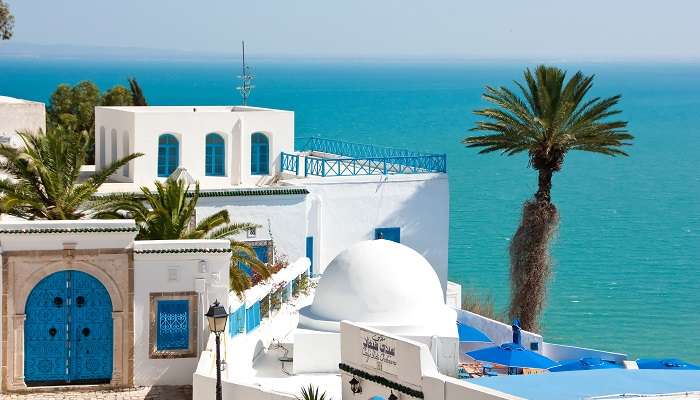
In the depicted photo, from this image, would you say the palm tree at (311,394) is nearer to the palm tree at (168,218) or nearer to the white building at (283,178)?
the palm tree at (168,218)

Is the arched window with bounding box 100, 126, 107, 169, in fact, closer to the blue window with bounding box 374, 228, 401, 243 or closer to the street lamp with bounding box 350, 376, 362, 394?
the blue window with bounding box 374, 228, 401, 243

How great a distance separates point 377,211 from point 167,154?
5.66m

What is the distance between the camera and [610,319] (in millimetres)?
60531

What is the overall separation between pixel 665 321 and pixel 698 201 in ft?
149

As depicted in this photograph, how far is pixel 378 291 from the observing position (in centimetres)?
2284

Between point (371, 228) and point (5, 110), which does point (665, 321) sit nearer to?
point (371, 228)

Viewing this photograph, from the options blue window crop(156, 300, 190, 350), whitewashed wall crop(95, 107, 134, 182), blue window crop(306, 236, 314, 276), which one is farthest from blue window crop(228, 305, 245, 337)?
whitewashed wall crop(95, 107, 134, 182)

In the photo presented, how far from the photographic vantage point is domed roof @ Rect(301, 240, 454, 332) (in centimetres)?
2275

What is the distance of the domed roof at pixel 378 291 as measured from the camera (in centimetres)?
2275

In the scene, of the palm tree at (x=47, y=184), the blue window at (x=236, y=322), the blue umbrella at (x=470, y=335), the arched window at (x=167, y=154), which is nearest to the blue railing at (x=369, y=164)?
the arched window at (x=167, y=154)

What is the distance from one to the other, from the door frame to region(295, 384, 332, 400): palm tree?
3396 millimetres

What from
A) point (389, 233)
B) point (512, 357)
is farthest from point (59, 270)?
point (389, 233)

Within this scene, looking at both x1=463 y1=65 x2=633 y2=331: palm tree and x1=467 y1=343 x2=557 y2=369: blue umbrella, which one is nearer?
x1=467 y1=343 x2=557 y2=369: blue umbrella

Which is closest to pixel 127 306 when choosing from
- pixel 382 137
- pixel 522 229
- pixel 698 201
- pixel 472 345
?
pixel 472 345
